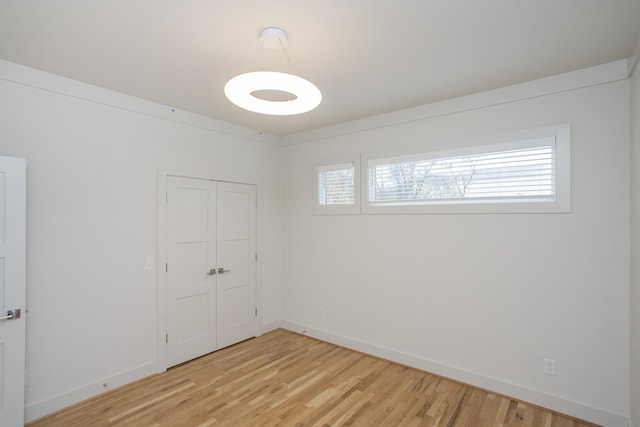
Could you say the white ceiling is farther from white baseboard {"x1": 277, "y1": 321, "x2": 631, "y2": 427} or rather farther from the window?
white baseboard {"x1": 277, "y1": 321, "x2": 631, "y2": 427}

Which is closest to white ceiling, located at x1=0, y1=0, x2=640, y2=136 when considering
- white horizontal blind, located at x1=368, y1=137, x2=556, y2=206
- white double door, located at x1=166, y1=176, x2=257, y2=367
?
white horizontal blind, located at x1=368, y1=137, x2=556, y2=206

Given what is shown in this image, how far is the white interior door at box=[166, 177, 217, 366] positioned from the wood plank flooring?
0.26 meters

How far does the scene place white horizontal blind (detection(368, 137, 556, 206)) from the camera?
113 inches

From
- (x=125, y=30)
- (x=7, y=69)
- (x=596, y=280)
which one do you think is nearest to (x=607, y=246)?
(x=596, y=280)

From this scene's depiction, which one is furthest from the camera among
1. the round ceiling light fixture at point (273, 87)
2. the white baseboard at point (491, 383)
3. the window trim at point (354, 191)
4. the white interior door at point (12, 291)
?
Result: the window trim at point (354, 191)

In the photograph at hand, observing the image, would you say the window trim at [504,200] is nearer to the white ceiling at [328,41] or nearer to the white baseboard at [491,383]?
the white ceiling at [328,41]

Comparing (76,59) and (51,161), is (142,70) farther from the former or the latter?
(51,161)

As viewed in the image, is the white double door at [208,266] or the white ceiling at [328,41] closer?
the white ceiling at [328,41]

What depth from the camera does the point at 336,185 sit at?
4.32 m

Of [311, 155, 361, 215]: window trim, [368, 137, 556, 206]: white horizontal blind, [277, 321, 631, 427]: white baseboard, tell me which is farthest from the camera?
[311, 155, 361, 215]: window trim

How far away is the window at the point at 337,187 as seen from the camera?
162 inches

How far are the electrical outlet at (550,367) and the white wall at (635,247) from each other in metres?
0.47

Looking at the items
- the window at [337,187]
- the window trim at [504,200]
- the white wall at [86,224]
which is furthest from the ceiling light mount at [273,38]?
the window at [337,187]

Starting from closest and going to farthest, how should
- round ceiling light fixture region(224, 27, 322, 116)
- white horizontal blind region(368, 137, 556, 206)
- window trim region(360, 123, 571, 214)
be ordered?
round ceiling light fixture region(224, 27, 322, 116) → window trim region(360, 123, 571, 214) → white horizontal blind region(368, 137, 556, 206)
